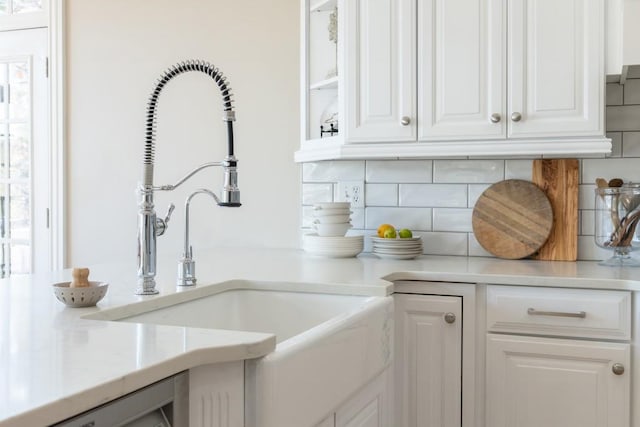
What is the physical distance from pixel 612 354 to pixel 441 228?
92cm

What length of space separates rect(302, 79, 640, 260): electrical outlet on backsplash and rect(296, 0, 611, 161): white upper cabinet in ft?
1.00

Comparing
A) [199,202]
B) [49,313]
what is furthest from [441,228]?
[49,313]

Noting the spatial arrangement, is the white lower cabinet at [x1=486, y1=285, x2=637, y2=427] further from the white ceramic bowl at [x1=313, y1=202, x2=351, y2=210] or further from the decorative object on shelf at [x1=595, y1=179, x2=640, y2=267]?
the white ceramic bowl at [x1=313, y1=202, x2=351, y2=210]

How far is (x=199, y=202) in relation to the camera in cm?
314

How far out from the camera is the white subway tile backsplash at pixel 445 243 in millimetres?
2709

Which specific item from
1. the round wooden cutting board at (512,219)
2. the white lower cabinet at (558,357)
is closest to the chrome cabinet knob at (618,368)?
the white lower cabinet at (558,357)

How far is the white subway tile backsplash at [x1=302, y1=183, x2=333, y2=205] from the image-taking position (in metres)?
2.92

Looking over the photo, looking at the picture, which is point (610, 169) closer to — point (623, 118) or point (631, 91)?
point (623, 118)

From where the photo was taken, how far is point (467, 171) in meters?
2.69

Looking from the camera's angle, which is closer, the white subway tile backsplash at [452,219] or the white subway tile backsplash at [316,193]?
the white subway tile backsplash at [452,219]

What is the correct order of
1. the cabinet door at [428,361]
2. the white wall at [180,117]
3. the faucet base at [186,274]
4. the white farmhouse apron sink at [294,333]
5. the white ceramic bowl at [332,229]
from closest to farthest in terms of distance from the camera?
the white farmhouse apron sink at [294,333] → the faucet base at [186,274] → the cabinet door at [428,361] → the white ceramic bowl at [332,229] → the white wall at [180,117]

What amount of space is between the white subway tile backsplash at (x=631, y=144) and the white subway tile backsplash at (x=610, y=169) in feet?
0.07

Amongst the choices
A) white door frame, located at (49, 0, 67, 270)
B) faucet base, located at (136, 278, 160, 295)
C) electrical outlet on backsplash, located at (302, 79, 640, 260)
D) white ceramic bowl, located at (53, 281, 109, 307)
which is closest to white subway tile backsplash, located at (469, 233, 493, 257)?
electrical outlet on backsplash, located at (302, 79, 640, 260)

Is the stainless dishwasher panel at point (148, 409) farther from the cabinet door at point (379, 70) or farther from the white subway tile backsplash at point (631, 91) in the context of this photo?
the white subway tile backsplash at point (631, 91)
